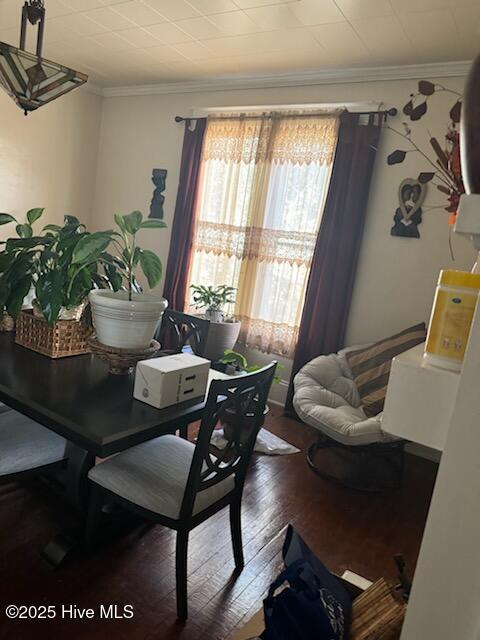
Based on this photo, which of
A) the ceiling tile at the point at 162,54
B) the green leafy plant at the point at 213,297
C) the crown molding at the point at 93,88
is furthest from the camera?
the crown molding at the point at 93,88

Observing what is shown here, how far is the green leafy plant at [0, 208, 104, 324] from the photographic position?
1.76 metres

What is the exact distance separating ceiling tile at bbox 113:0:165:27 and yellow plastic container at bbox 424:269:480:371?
9.26 feet

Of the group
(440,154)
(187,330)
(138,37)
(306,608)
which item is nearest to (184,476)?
(306,608)

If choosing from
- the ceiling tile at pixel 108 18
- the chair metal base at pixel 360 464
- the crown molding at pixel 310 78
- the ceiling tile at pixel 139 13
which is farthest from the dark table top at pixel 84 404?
the crown molding at pixel 310 78

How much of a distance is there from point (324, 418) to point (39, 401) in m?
1.65

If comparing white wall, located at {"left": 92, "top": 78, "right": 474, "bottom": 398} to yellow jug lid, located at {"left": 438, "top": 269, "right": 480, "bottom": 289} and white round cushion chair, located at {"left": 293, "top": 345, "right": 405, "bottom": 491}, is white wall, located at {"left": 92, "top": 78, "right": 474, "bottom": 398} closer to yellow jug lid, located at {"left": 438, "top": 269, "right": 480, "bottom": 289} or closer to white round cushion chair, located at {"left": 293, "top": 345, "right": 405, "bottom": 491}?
white round cushion chair, located at {"left": 293, "top": 345, "right": 405, "bottom": 491}

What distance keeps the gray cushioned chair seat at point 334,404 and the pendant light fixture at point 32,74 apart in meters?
2.07

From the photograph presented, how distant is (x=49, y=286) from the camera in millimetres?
1759

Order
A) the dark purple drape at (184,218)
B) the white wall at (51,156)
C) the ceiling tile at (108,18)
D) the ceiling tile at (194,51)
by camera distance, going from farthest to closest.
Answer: the white wall at (51,156) → the dark purple drape at (184,218) → the ceiling tile at (194,51) → the ceiling tile at (108,18)

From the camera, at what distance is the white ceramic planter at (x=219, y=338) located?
3.66 m

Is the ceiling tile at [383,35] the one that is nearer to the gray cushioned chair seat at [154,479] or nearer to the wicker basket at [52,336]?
the wicker basket at [52,336]

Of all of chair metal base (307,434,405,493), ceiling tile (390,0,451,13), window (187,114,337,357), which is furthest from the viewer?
window (187,114,337,357)

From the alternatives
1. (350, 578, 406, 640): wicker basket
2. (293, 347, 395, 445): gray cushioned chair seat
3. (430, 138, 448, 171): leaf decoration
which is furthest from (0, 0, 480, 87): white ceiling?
(350, 578, 406, 640): wicker basket

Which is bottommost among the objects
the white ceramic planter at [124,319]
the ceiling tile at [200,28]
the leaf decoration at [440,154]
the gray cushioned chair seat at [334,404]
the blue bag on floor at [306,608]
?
the gray cushioned chair seat at [334,404]
